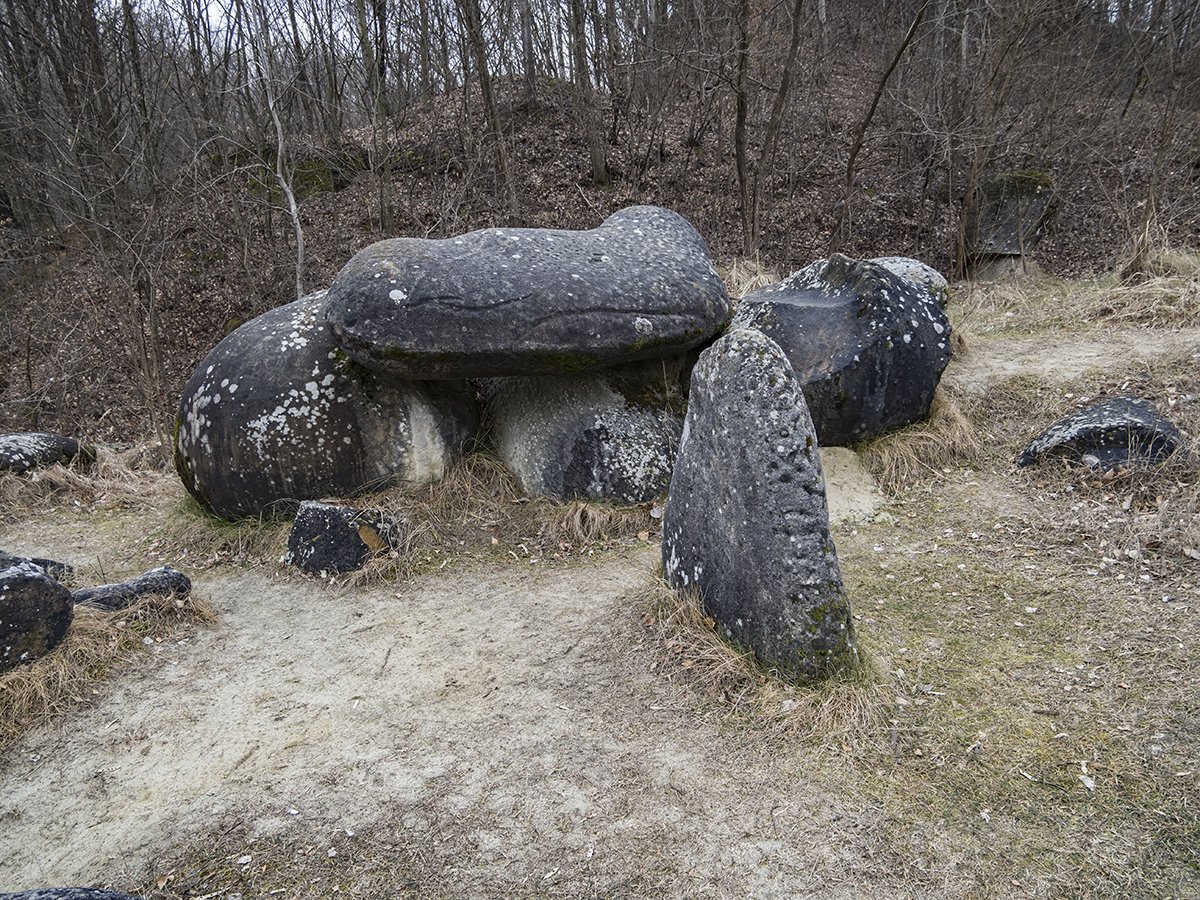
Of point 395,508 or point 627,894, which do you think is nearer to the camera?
point 627,894

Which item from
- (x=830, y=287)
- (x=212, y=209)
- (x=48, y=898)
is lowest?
(x=48, y=898)

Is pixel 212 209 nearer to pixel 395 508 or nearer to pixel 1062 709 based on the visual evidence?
pixel 395 508

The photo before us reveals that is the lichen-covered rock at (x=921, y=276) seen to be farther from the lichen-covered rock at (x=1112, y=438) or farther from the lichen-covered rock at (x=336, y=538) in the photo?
the lichen-covered rock at (x=336, y=538)

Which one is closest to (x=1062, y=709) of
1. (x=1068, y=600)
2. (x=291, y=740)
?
(x=1068, y=600)

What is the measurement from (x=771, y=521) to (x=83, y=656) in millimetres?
3049

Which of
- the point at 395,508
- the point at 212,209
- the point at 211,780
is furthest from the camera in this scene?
the point at 212,209

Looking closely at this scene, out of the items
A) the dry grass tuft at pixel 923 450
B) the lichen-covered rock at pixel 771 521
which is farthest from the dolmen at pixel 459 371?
the lichen-covered rock at pixel 771 521

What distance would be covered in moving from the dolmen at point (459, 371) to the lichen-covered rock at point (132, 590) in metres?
0.86

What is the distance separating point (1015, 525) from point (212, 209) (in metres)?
10.7

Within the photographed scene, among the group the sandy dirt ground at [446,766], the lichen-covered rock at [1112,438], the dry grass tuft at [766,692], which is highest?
the lichen-covered rock at [1112,438]

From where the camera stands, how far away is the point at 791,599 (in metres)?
2.99

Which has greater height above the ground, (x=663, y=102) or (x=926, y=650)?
(x=663, y=102)

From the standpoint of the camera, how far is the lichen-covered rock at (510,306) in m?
4.48

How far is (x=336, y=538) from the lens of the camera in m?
4.45
